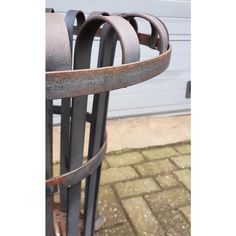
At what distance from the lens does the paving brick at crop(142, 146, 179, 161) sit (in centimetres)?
246

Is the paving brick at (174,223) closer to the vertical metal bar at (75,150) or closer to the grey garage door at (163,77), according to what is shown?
the vertical metal bar at (75,150)

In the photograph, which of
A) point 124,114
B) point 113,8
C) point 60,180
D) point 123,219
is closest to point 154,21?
point 60,180

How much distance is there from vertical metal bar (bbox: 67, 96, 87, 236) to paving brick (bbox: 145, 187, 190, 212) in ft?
2.78

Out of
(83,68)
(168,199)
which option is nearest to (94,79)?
(83,68)

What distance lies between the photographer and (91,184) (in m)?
1.20

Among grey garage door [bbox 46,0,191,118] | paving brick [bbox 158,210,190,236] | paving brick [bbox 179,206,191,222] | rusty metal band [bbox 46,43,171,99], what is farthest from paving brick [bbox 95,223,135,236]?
grey garage door [bbox 46,0,191,118]

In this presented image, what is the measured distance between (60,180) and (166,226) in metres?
0.97

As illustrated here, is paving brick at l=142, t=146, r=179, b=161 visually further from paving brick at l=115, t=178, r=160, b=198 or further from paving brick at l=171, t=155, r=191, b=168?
paving brick at l=115, t=178, r=160, b=198

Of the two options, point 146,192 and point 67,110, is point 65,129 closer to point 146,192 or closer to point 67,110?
point 67,110

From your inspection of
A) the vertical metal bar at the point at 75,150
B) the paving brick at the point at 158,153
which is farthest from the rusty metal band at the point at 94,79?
the paving brick at the point at 158,153

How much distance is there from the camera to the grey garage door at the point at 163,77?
8.98ft

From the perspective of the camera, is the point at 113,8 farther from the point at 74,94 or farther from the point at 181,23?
the point at 74,94

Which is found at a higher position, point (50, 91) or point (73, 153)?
point (50, 91)
